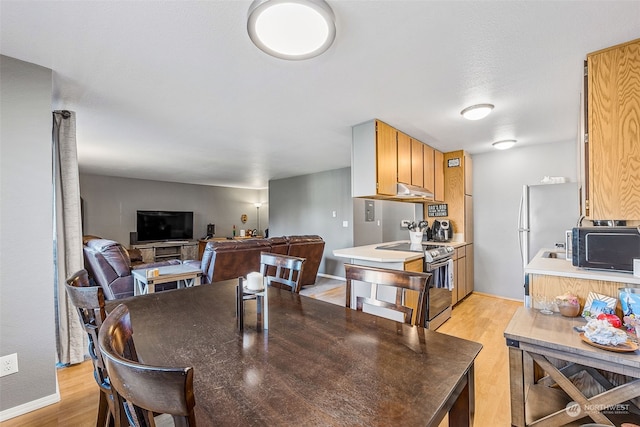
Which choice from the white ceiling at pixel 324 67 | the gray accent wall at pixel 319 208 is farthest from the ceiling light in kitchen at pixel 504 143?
the gray accent wall at pixel 319 208

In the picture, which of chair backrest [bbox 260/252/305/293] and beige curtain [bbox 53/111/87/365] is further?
beige curtain [bbox 53/111/87/365]

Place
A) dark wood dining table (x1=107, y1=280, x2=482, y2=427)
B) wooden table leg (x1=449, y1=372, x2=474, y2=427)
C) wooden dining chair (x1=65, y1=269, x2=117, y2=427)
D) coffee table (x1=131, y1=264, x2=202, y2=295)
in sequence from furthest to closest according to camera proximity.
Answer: coffee table (x1=131, y1=264, x2=202, y2=295), wooden dining chair (x1=65, y1=269, x2=117, y2=427), wooden table leg (x1=449, y1=372, x2=474, y2=427), dark wood dining table (x1=107, y1=280, x2=482, y2=427)

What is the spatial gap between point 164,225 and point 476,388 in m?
7.08

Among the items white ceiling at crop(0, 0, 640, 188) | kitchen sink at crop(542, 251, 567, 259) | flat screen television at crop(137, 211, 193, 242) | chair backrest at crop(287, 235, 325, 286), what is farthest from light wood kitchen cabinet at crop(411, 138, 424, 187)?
flat screen television at crop(137, 211, 193, 242)

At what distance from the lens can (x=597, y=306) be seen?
1.55 metres

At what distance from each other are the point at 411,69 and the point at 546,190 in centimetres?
261

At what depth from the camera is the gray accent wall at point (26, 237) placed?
172cm

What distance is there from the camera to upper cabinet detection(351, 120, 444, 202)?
2.83 m

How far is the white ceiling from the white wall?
52 cm

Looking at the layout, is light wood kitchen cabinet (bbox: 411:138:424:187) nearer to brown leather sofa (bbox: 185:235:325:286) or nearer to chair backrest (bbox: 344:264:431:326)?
brown leather sofa (bbox: 185:235:325:286)

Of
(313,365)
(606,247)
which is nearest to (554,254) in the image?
(606,247)

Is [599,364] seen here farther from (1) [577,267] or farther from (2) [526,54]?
(2) [526,54]

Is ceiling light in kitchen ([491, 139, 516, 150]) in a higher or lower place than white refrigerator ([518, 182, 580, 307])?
higher

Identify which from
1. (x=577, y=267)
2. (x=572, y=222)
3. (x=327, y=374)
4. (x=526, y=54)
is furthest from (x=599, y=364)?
(x=572, y=222)
